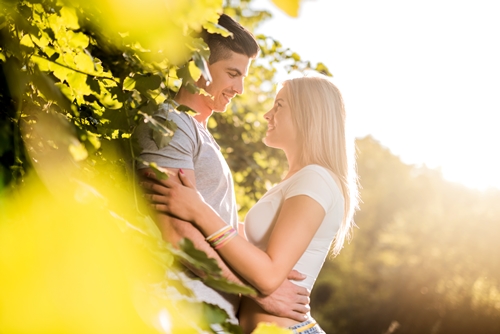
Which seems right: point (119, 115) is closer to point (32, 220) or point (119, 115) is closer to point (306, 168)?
point (32, 220)

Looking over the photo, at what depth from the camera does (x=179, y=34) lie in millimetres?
1074

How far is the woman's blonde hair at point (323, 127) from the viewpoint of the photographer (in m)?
2.82

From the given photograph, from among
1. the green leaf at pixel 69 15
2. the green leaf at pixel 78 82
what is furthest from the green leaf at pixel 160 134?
Result: the green leaf at pixel 69 15

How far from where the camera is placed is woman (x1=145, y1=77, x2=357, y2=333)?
77.7 inches

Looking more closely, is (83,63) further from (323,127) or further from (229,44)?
(323,127)

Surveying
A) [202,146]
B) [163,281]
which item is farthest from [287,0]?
[202,146]

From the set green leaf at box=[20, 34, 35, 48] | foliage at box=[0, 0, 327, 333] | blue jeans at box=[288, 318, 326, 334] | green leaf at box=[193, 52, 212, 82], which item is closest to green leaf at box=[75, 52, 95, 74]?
foliage at box=[0, 0, 327, 333]

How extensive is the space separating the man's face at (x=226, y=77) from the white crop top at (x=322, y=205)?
0.58 metres

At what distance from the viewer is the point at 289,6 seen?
435 millimetres

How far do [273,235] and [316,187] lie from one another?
1.15ft

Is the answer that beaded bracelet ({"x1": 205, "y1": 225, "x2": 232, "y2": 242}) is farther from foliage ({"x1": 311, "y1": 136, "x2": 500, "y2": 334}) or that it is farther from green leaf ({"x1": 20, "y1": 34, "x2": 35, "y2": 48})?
foliage ({"x1": 311, "y1": 136, "x2": 500, "y2": 334})

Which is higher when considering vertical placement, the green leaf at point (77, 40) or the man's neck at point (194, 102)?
the green leaf at point (77, 40)

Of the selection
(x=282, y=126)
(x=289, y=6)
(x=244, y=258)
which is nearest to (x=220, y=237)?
(x=244, y=258)

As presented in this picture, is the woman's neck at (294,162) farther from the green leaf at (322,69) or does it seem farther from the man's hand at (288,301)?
the man's hand at (288,301)
